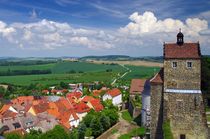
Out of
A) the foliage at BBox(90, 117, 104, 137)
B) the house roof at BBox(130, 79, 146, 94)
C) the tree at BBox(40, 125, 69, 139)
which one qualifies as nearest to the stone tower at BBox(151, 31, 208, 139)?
the foliage at BBox(90, 117, 104, 137)

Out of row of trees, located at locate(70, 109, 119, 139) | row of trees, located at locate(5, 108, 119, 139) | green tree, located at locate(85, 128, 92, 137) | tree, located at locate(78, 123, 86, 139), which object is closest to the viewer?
row of trees, located at locate(5, 108, 119, 139)

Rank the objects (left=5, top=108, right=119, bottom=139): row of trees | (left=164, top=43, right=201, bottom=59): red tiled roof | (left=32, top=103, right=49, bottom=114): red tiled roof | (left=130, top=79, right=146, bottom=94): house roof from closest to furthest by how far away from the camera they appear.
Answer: (left=164, top=43, right=201, bottom=59): red tiled roof → (left=5, top=108, right=119, bottom=139): row of trees → (left=130, top=79, right=146, bottom=94): house roof → (left=32, top=103, right=49, bottom=114): red tiled roof

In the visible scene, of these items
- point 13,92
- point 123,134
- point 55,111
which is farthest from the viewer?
point 13,92

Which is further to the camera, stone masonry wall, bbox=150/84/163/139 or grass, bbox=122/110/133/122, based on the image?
grass, bbox=122/110/133/122

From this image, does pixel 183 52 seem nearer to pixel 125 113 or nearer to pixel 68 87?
pixel 125 113

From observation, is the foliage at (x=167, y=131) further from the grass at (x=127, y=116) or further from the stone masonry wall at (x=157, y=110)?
the grass at (x=127, y=116)

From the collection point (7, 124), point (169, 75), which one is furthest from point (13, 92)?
point (169, 75)

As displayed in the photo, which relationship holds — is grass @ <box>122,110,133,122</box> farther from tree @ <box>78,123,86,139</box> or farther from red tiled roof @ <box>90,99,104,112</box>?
red tiled roof @ <box>90,99,104,112</box>
